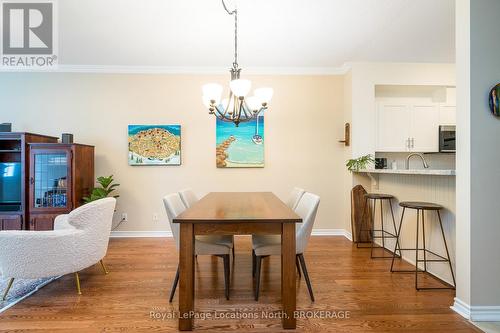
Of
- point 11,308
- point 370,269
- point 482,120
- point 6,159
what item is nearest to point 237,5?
point 482,120

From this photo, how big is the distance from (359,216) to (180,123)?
308cm

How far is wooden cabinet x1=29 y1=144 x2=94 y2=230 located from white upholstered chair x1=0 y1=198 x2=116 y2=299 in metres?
1.34

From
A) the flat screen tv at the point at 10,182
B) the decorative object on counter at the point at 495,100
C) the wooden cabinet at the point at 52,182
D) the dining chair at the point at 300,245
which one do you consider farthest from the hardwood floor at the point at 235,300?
the flat screen tv at the point at 10,182

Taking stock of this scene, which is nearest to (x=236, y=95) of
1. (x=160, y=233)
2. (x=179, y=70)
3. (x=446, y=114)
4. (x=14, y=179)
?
(x=179, y=70)

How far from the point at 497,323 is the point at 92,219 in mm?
3275

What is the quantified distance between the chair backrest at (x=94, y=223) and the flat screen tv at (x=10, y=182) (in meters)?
1.93

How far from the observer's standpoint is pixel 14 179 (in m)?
3.25

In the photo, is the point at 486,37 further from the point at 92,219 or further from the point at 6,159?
the point at 6,159

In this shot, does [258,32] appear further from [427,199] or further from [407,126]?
[407,126]

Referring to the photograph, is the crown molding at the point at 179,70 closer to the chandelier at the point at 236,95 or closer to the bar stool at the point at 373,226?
the chandelier at the point at 236,95

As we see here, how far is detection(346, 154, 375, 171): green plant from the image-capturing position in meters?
3.50

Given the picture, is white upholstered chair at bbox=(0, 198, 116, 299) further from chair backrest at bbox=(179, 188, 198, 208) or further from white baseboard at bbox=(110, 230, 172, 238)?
white baseboard at bbox=(110, 230, 172, 238)

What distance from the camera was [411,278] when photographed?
245 centimetres

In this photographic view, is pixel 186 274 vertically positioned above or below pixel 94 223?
below
